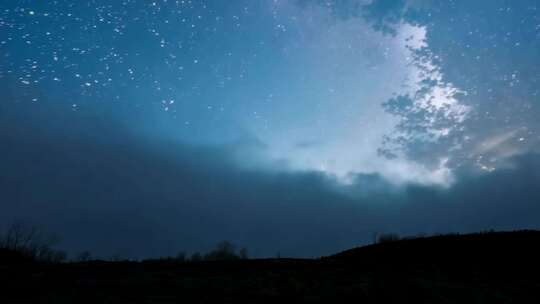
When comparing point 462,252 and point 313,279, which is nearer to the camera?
point 313,279

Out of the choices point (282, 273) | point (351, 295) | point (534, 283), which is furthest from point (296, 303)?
point (534, 283)

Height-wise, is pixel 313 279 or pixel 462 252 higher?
pixel 462 252

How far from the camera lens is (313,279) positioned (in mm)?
14430

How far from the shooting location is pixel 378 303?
11461mm

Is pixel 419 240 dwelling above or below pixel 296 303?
above

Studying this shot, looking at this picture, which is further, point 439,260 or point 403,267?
point 439,260

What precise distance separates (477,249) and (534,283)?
469 centimetres

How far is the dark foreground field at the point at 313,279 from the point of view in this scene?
39.4 ft

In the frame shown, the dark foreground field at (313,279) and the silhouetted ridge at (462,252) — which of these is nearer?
the dark foreground field at (313,279)

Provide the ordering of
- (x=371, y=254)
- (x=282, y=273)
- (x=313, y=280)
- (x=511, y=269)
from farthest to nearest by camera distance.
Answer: (x=371, y=254) < (x=511, y=269) < (x=282, y=273) < (x=313, y=280)

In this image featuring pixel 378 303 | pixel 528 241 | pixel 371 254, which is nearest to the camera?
pixel 378 303

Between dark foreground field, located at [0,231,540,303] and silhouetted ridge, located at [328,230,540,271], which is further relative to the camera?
silhouetted ridge, located at [328,230,540,271]

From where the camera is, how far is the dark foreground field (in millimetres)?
12000

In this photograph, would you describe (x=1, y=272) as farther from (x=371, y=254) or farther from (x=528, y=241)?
(x=528, y=241)
